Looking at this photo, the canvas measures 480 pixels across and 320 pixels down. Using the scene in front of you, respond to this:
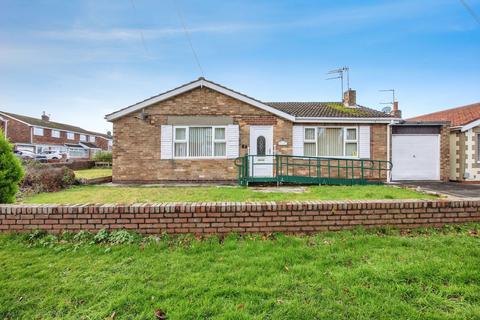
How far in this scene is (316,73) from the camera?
55.2 ft

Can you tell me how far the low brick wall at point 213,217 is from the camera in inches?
148

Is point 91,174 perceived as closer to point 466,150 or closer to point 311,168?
point 311,168

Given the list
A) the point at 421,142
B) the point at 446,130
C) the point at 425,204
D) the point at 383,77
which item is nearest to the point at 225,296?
the point at 425,204

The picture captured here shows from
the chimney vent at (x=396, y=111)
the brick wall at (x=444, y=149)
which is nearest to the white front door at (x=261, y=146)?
the brick wall at (x=444, y=149)

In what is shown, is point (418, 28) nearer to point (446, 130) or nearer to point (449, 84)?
point (446, 130)

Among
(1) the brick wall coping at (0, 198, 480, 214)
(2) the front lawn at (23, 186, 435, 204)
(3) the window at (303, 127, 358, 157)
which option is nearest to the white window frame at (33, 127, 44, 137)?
(2) the front lawn at (23, 186, 435, 204)

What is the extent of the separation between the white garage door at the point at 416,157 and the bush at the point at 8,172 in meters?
13.9

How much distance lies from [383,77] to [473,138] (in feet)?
31.0

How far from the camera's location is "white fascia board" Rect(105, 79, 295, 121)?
36.7 ft

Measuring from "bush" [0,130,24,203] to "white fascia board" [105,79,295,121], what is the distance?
21.8 feet

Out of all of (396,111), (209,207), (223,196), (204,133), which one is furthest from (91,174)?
(396,111)

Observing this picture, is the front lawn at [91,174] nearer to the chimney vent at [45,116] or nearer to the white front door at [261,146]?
the white front door at [261,146]

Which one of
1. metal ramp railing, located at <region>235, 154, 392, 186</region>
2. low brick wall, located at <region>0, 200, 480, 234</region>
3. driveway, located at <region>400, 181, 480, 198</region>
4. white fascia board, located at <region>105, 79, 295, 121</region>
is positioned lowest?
driveway, located at <region>400, 181, 480, 198</region>

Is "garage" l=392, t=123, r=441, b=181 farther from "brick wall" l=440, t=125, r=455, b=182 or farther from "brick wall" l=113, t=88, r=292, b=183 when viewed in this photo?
"brick wall" l=113, t=88, r=292, b=183
